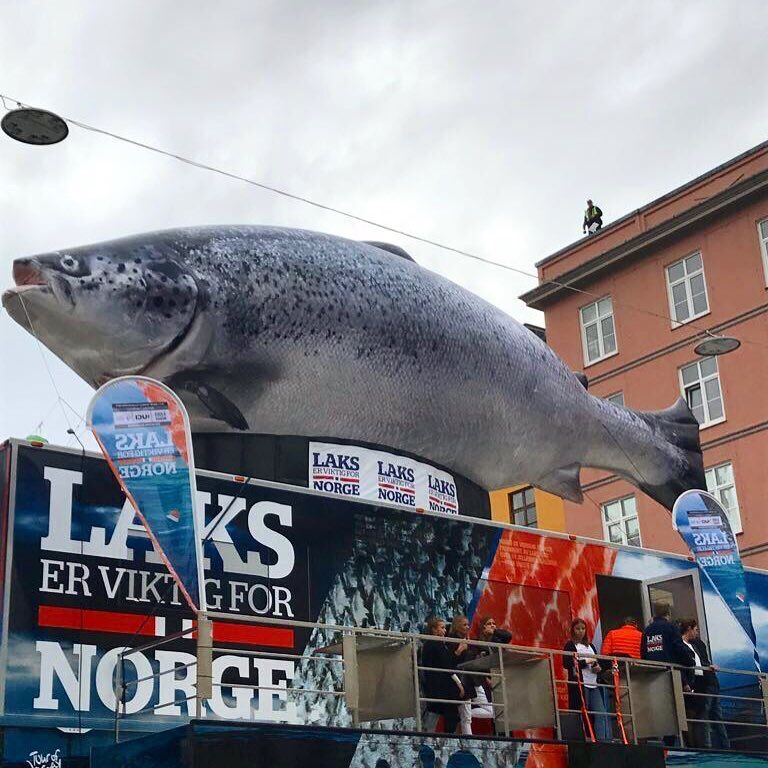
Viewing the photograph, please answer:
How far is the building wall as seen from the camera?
3472 centimetres

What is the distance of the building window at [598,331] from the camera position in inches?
1560

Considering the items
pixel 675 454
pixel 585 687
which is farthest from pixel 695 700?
pixel 675 454

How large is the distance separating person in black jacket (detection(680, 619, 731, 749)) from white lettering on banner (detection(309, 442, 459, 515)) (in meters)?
3.30

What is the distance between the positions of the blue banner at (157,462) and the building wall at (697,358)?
24.8 meters

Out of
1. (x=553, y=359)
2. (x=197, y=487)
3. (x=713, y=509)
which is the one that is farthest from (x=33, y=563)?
(x=713, y=509)

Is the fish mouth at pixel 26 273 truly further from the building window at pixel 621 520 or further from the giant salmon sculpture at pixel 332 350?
the building window at pixel 621 520

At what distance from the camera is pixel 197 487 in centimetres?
1323

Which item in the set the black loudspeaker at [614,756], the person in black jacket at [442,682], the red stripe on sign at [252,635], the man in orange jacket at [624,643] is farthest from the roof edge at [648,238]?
the red stripe on sign at [252,635]

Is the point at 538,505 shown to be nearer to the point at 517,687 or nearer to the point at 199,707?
the point at 517,687

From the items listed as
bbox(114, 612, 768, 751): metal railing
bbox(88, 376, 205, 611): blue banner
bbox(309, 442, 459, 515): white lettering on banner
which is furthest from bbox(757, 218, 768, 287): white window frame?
bbox(88, 376, 205, 611): blue banner

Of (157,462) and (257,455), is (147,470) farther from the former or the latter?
(257,455)

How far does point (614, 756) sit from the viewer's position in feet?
46.6

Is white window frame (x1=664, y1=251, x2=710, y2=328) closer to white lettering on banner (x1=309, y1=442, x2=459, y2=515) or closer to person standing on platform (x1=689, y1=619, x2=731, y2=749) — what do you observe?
person standing on platform (x1=689, y1=619, x2=731, y2=749)

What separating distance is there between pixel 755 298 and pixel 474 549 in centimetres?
2198
